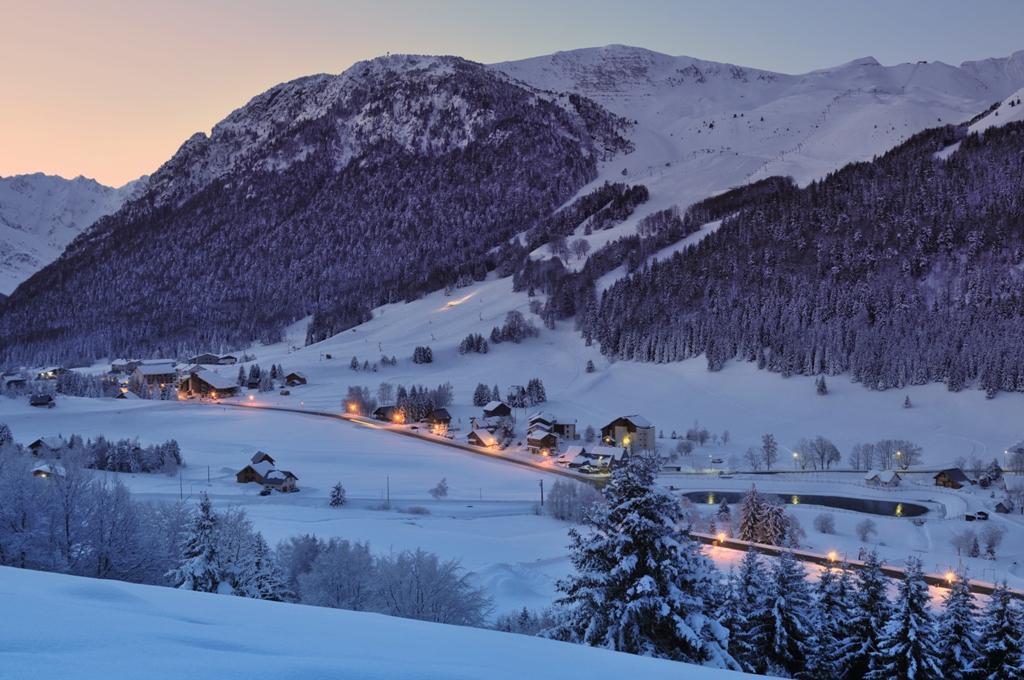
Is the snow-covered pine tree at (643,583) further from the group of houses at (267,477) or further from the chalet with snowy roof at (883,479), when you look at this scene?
the chalet with snowy roof at (883,479)

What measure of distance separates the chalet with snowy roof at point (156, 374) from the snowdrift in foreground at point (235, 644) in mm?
120103

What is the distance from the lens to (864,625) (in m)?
20.3

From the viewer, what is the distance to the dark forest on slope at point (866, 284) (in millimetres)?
91438

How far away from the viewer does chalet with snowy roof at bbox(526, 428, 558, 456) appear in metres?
78.8

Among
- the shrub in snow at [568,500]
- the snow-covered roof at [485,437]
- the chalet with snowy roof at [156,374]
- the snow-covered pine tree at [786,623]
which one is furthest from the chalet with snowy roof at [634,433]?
the chalet with snowy roof at [156,374]

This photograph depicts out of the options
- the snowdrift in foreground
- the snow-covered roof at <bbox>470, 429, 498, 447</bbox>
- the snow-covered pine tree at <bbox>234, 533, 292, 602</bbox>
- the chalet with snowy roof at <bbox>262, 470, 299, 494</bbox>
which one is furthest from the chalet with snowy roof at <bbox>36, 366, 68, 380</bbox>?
the snowdrift in foreground

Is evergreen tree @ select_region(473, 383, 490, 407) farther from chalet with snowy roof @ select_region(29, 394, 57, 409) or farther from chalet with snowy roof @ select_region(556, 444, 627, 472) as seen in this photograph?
chalet with snowy roof @ select_region(29, 394, 57, 409)

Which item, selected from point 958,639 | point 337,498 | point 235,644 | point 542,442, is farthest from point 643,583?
point 542,442

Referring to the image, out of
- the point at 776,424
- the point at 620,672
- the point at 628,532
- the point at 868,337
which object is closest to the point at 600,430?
the point at 776,424

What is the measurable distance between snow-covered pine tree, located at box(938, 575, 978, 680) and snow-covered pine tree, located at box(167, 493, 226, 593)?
2067 cm

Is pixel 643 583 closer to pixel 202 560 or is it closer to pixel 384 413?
pixel 202 560

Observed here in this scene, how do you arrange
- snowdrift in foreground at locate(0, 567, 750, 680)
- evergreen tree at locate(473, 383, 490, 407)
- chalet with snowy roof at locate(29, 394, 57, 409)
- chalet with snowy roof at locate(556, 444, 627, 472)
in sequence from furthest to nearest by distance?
evergreen tree at locate(473, 383, 490, 407) → chalet with snowy roof at locate(29, 394, 57, 409) → chalet with snowy roof at locate(556, 444, 627, 472) → snowdrift in foreground at locate(0, 567, 750, 680)

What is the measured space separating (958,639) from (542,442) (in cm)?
6091

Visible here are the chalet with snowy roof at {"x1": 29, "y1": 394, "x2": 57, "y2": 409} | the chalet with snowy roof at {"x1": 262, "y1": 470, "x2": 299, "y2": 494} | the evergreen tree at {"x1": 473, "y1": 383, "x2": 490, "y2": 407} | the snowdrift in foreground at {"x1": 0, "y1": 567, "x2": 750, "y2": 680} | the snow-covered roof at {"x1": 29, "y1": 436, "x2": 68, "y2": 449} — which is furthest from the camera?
the evergreen tree at {"x1": 473, "y1": 383, "x2": 490, "y2": 407}
